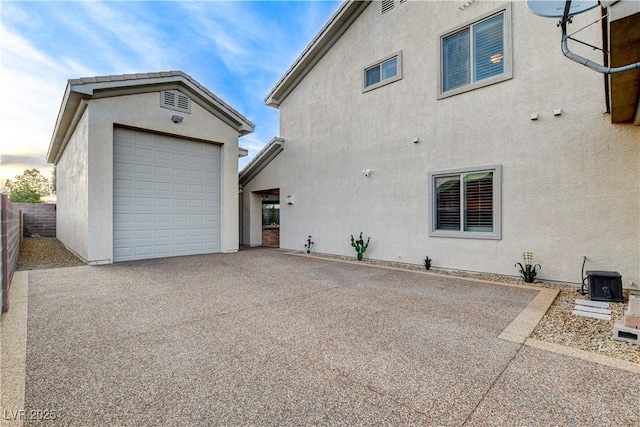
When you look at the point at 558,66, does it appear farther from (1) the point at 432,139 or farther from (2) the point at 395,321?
(2) the point at 395,321

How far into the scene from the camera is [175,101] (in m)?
9.72

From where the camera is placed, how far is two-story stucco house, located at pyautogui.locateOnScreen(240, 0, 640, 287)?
5480 millimetres

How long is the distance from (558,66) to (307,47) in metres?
7.45

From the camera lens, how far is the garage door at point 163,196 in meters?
8.94

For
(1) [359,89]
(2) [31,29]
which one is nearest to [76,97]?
(2) [31,29]

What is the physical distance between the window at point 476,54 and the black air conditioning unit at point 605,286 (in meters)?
4.28

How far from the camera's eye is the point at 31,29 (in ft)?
24.8

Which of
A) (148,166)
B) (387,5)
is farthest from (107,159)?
(387,5)

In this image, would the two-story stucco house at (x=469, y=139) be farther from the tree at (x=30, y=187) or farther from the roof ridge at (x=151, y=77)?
the tree at (x=30, y=187)

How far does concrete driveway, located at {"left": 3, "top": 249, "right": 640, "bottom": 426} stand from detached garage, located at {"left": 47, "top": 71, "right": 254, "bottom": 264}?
3597 millimetres

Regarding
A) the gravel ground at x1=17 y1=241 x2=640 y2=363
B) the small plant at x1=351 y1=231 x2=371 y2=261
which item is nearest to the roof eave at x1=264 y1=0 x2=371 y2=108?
the small plant at x1=351 y1=231 x2=371 y2=261

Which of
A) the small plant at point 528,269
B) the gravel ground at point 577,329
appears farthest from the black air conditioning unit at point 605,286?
the small plant at point 528,269

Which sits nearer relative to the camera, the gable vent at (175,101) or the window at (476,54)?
the window at (476,54)

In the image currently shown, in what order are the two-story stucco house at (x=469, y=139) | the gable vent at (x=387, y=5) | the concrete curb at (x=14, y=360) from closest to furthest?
1. the concrete curb at (x=14, y=360)
2. the two-story stucco house at (x=469, y=139)
3. the gable vent at (x=387, y=5)
